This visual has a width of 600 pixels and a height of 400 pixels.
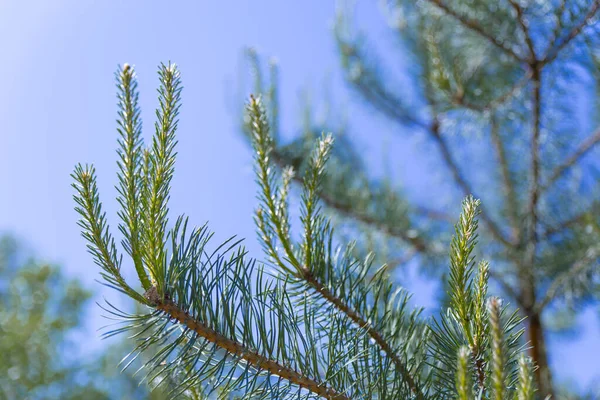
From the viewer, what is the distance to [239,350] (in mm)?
478

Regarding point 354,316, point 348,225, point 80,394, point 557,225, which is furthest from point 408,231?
point 80,394

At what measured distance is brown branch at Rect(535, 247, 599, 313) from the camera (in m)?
1.24

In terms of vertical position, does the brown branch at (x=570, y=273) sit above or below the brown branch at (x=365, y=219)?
below

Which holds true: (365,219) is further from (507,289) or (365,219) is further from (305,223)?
(305,223)

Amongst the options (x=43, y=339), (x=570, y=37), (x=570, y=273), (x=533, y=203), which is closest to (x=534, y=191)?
(x=533, y=203)

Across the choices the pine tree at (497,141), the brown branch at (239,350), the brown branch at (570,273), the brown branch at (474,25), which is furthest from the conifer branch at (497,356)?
the brown branch at (570,273)

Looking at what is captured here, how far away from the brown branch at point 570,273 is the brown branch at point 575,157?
0.68 feet

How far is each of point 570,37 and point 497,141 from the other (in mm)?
635

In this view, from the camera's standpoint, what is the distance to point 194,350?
0.52m

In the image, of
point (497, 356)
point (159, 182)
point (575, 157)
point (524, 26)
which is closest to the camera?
point (497, 356)

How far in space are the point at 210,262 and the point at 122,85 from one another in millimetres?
154

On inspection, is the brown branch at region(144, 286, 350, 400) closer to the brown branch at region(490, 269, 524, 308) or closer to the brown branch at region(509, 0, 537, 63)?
the brown branch at region(509, 0, 537, 63)

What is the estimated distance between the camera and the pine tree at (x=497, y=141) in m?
1.17

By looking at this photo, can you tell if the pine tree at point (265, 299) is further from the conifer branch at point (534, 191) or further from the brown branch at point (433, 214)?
the brown branch at point (433, 214)
